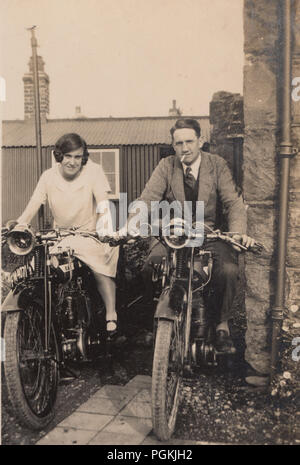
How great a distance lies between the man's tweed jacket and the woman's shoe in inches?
38.5

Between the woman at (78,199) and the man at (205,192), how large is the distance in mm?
418

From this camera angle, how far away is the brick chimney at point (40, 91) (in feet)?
11.3

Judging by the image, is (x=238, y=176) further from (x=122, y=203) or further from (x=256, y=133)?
(x=122, y=203)

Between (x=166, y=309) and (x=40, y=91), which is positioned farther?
(x=40, y=91)

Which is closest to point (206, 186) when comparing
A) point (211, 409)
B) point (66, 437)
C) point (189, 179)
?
point (189, 179)

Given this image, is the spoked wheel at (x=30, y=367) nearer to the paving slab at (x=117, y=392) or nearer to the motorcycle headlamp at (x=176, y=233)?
the paving slab at (x=117, y=392)

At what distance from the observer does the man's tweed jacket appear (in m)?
3.32

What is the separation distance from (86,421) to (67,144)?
2.00m

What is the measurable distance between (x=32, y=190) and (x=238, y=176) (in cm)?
167

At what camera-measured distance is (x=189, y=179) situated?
3.39 metres

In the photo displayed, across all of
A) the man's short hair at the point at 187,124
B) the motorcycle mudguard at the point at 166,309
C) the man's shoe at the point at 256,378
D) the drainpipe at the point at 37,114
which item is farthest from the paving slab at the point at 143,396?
the man's short hair at the point at 187,124

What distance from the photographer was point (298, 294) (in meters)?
3.27

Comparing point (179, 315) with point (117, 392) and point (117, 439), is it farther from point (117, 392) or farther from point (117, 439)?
point (117, 392)
